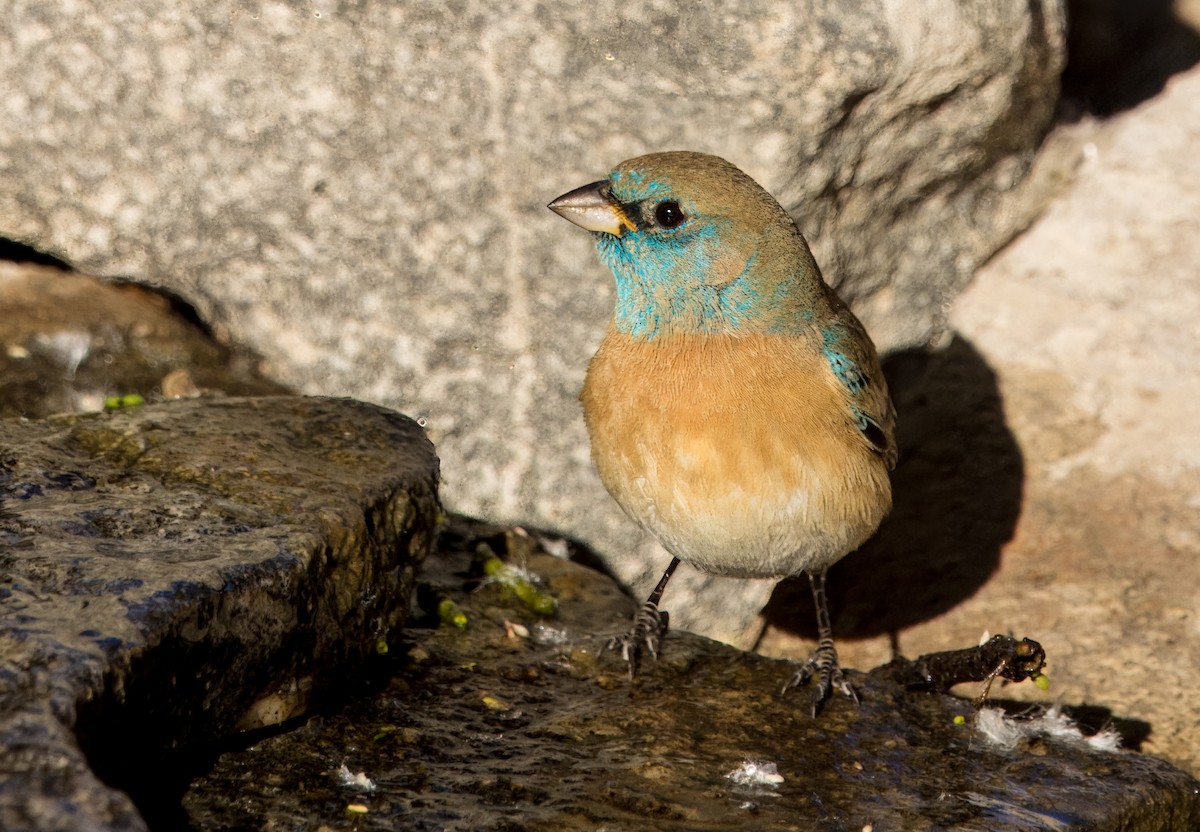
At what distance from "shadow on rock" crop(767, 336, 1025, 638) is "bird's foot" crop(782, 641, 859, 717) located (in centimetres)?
181

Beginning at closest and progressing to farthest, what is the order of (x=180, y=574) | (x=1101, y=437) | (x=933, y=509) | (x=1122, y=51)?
(x=180, y=574)
(x=1101, y=437)
(x=933, y=509)
(x=1122, y=51)

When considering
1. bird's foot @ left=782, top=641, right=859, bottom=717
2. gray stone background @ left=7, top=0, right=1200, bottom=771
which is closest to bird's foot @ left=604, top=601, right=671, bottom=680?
bird's foot @ left=782, top=641, right=859, bottom=717

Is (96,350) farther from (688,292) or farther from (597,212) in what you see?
(688,292)

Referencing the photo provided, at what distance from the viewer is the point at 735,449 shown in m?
4.06

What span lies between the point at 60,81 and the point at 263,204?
874 mm

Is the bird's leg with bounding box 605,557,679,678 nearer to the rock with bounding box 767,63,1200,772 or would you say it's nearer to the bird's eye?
the bird's eye

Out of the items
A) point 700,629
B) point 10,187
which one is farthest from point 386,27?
point 700,629

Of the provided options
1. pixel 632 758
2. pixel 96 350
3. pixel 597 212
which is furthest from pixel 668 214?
pixel 96 350

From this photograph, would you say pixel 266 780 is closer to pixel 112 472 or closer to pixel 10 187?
pixel 112 472

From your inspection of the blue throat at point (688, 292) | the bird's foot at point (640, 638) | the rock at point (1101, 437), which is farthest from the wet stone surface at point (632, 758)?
the rock at point (1101, 437)

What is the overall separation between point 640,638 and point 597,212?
1413mm

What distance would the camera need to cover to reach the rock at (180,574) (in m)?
2.63

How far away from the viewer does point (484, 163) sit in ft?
17.2

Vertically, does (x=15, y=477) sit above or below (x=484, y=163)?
below
